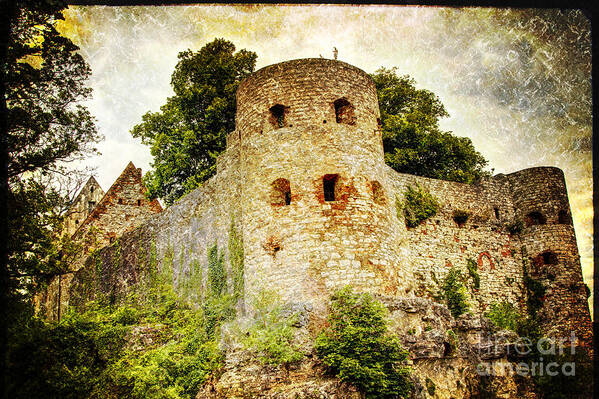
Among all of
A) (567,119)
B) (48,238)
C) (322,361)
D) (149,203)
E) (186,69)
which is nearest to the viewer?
(322,361)

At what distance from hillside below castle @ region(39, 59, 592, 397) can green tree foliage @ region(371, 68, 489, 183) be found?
339cm

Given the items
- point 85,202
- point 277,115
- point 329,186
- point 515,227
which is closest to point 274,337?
point 329,186

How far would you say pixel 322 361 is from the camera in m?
9.50

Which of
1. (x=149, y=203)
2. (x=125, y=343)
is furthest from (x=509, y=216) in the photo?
(x=149, y=203)

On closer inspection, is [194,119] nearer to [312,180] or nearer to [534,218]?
[312,180]

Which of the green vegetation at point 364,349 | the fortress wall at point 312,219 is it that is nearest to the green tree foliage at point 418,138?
the fortress wall at point 312,219

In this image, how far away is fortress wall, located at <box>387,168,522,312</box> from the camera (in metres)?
15.4

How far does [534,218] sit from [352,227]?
10603 mm

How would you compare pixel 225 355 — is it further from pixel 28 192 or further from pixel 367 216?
pixel 28 192

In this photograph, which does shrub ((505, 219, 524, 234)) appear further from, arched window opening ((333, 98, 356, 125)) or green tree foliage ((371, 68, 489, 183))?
arched window opening ((333, 98, 356, 125))

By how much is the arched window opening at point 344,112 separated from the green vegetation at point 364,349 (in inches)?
205

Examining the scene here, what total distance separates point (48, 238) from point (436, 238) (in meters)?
12.3

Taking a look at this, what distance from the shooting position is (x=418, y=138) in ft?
68.5

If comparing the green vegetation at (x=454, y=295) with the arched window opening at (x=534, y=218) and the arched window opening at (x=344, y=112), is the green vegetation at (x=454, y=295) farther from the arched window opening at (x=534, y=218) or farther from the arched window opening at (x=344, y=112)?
the arched window opening at (x=344, y=112)
